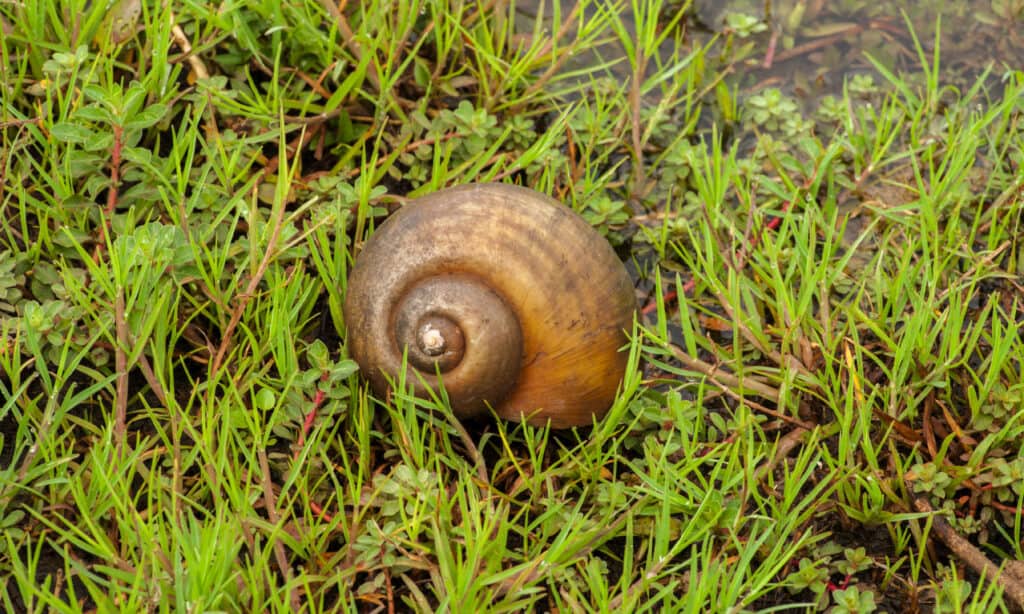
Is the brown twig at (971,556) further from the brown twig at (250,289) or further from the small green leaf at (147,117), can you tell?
the small green leaf at (147,117)

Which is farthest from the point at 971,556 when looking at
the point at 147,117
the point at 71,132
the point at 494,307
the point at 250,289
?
the point at 71,132

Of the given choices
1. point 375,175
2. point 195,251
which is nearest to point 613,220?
point 375,175

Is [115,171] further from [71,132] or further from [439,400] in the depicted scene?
[439,400]

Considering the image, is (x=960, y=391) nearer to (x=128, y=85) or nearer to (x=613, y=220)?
(x=613, y=220)

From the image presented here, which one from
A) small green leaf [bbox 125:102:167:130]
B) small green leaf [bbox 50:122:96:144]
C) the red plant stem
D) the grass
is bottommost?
the grass

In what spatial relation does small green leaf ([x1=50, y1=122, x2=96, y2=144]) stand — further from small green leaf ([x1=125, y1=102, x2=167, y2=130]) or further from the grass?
small green leaf ([x1=125, y1=102, x2=167, y2=130])

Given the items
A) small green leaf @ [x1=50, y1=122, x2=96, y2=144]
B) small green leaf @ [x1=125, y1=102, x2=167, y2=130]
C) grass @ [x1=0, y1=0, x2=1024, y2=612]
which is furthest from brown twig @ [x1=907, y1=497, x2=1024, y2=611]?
small green leaf @ [x1=50, y1=122, x2=96, y2=144]
